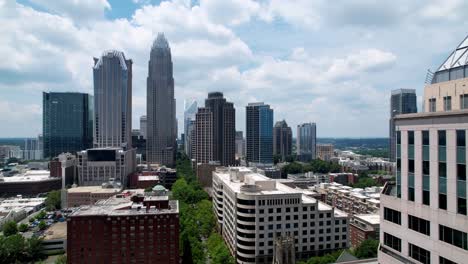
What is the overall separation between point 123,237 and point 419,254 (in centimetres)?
5487

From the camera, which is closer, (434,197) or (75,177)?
(434,197)

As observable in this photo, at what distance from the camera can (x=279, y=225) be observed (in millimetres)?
70188

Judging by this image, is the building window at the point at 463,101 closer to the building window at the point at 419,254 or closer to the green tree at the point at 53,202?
the building window at the point at 419,254

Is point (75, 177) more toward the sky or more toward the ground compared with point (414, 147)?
more toward the ground

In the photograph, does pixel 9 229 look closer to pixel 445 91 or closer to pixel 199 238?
pixel 199 238

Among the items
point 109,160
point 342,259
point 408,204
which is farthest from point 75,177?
point 408,204

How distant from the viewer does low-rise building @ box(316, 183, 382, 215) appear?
105706mm

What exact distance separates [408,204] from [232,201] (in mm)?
57451

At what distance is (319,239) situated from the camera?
7269 cm

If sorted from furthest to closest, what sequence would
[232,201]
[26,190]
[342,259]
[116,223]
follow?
[26,190]
[232,201]
[116,223]
[342,259]

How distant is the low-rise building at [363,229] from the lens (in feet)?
262

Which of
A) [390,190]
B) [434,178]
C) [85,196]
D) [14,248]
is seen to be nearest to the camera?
[434,178]

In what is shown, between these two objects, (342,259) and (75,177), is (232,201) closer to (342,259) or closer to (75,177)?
(342,259)

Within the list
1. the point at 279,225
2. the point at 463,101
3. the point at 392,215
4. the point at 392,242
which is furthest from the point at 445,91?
the point at 279,225
